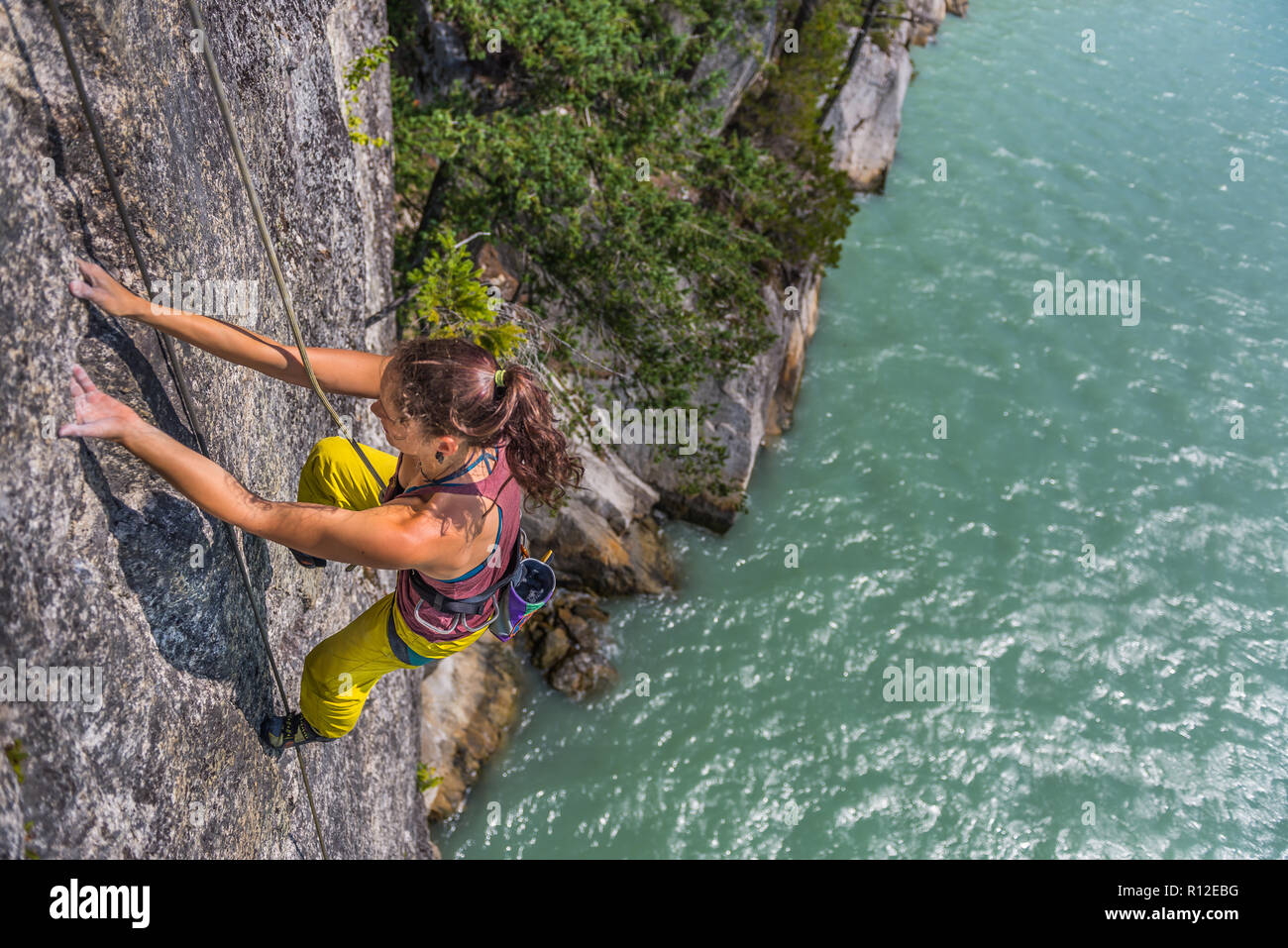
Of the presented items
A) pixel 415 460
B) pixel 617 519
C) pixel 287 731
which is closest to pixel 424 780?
pixel 617 519

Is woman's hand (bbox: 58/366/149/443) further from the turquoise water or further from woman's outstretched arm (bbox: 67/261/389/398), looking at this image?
the turquoise water

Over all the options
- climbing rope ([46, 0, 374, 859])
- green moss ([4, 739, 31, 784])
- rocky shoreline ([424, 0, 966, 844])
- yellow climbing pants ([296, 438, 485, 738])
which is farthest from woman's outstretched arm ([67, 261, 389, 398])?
rocky shoreline ([424, 0, 966, 844])

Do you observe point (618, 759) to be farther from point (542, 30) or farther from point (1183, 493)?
point (1183, 493)

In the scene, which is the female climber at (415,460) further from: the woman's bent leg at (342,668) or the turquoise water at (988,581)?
the turquoise water at (988,581)

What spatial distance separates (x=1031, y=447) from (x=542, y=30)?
33.0 feet

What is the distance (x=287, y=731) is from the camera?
423cm

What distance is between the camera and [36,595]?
270 centimetres

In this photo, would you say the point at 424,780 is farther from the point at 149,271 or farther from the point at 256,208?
the point at 256,208

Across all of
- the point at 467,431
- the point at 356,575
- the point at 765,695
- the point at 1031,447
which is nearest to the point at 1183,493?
A: the point at 1031,447

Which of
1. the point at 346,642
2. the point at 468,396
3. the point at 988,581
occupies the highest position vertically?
the point at 468,396

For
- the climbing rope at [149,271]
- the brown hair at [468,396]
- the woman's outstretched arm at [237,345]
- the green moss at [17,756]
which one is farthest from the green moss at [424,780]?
the brown hair at [468,396]

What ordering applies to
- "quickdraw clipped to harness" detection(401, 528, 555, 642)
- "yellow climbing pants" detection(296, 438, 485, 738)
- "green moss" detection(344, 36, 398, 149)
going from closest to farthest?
"quickdraw clipped to harness" detection(401, 528, 555, 642)
"yellow climbing pants" detection(296, 438, 485, 738)
"green moss" detection(344, 36, 398, 149)

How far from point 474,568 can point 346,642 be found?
1.13 m

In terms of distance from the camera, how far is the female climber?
112 inches
